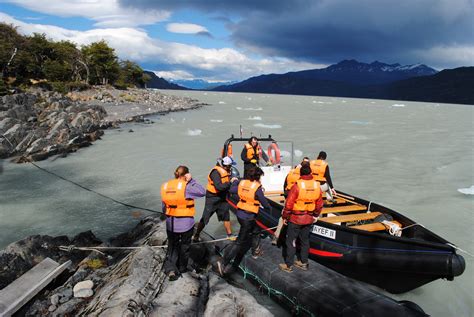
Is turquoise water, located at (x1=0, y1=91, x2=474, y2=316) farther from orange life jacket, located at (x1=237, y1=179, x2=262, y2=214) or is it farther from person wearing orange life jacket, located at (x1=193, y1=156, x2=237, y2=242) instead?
orange life jacket, located at (x1=237, y1=179, x2=262, y2=214)

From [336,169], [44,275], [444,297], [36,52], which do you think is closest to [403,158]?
[336,169]

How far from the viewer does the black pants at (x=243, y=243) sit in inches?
292

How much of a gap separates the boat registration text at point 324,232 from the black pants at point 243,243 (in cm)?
145

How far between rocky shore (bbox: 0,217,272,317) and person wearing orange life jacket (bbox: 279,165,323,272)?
1.45 metres

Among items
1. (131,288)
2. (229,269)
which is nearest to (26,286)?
(131,288)

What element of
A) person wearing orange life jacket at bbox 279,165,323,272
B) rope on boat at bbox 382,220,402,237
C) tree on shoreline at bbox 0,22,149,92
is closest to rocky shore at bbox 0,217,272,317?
person wearing orange life jacket at bbox 279,165,323,272

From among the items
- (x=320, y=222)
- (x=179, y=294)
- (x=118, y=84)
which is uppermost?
(x=118, y=84)

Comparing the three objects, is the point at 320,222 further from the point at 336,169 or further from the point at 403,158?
the point at 403,158

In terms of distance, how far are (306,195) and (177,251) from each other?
275cm

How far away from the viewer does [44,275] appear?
7207 mm

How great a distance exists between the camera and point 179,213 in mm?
6277

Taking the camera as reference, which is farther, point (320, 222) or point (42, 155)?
point (42, 155)

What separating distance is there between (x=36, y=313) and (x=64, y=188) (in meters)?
10.6

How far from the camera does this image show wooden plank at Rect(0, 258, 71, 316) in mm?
6324
